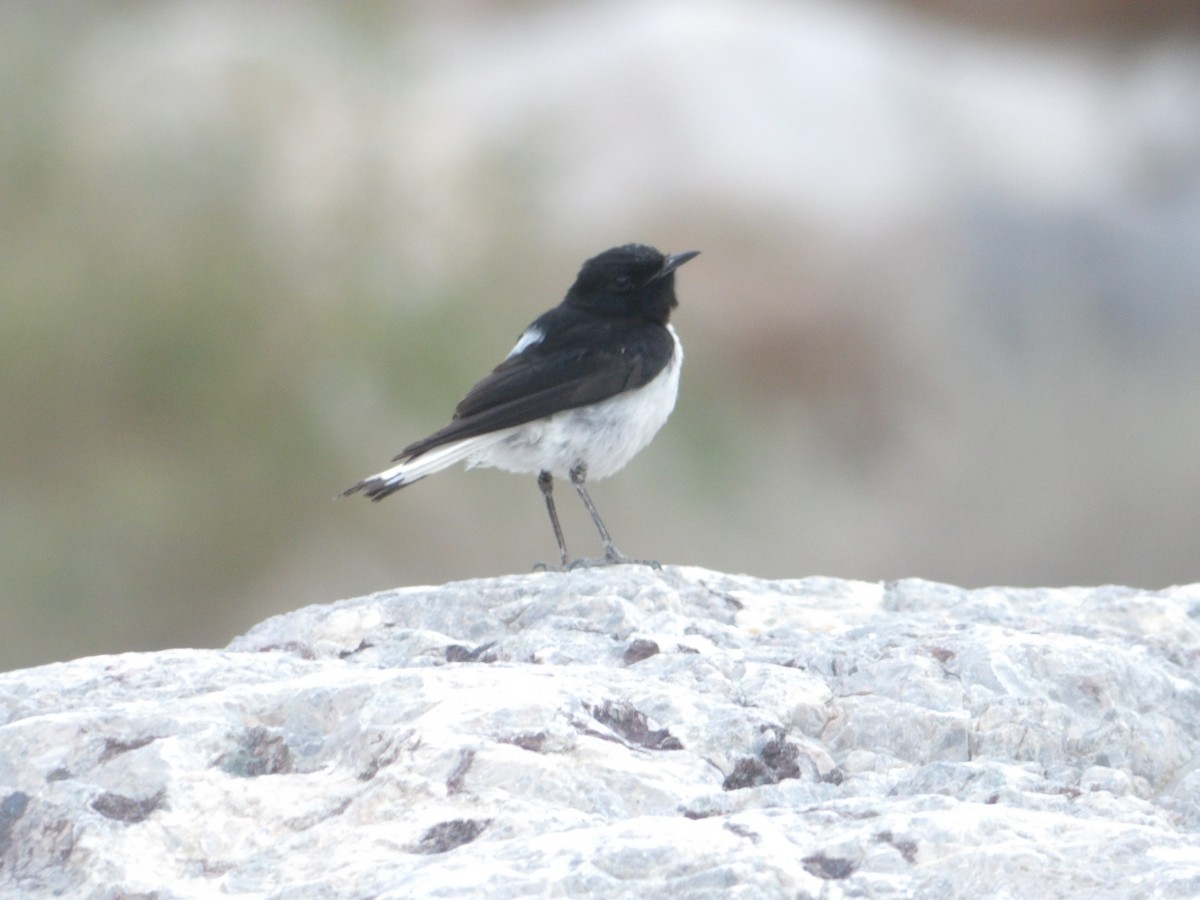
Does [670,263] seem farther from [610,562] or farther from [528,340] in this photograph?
[610,562]

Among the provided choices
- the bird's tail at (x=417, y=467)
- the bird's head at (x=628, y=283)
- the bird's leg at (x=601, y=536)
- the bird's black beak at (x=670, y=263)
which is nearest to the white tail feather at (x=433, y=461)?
the bird's tail at (x=417, y=467)

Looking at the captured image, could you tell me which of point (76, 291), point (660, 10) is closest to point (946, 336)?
point (660, 10)

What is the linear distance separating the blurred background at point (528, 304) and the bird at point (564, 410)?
18.8ft

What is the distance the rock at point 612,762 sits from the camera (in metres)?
2.27

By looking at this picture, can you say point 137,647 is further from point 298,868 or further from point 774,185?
point 774,185

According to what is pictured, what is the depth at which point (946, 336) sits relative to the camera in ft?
55.0

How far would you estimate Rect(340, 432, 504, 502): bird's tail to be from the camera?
190 inches

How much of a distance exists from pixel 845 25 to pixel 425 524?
12335mm

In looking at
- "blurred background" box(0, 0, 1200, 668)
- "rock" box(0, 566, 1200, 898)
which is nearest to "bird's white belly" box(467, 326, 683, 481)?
"rock" box(0, 566, 1200, 898)

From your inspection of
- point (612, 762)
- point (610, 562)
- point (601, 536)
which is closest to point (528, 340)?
point (601, 536)

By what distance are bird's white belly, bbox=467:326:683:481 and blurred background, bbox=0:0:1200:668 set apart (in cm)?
576

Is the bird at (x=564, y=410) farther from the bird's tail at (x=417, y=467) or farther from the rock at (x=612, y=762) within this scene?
the rock at (x=612, y=762)

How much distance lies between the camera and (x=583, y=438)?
5.27m

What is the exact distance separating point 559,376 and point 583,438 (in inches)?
8.5
